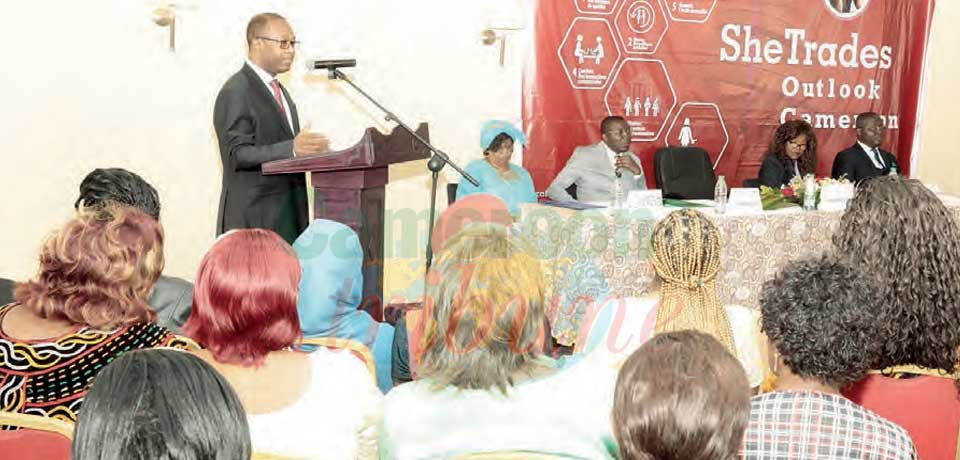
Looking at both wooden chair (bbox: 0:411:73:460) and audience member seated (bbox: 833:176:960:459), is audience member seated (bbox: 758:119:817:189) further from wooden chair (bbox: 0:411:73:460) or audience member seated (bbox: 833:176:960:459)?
wooden chair (bbox: 0:411:73:460)

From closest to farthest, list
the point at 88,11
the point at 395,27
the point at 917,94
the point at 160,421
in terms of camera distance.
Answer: the point at 160,421, the point at 88,11, the point at 395,27, the point at 917,94

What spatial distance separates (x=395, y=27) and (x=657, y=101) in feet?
6.67

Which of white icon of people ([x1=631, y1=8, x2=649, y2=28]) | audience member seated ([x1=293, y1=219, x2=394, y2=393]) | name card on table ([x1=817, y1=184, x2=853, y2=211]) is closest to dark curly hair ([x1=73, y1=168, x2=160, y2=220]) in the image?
audience member seated ([x1=293, y1=219, x2=394, y2=393])

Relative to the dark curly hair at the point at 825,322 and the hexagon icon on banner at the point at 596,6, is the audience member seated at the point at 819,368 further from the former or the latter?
the hexagon icon on banner at the point at 596,6

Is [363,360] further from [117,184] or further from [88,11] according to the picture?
[88,11]

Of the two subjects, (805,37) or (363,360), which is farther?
(805,37)

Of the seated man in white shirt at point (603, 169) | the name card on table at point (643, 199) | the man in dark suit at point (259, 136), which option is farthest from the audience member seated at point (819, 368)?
the seated man in white shirt at point (603, 169)

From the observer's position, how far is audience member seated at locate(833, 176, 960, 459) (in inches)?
83.1

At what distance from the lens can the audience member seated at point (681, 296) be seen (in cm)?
240

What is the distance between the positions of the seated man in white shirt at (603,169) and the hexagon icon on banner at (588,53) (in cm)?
45

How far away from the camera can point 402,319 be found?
248 centimetres

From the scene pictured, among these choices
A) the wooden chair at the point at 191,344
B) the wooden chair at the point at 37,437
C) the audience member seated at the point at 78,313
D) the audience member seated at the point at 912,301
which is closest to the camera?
the wooden chair at the point at 37,437

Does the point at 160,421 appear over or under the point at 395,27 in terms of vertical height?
under

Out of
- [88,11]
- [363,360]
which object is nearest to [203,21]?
[88,11]
